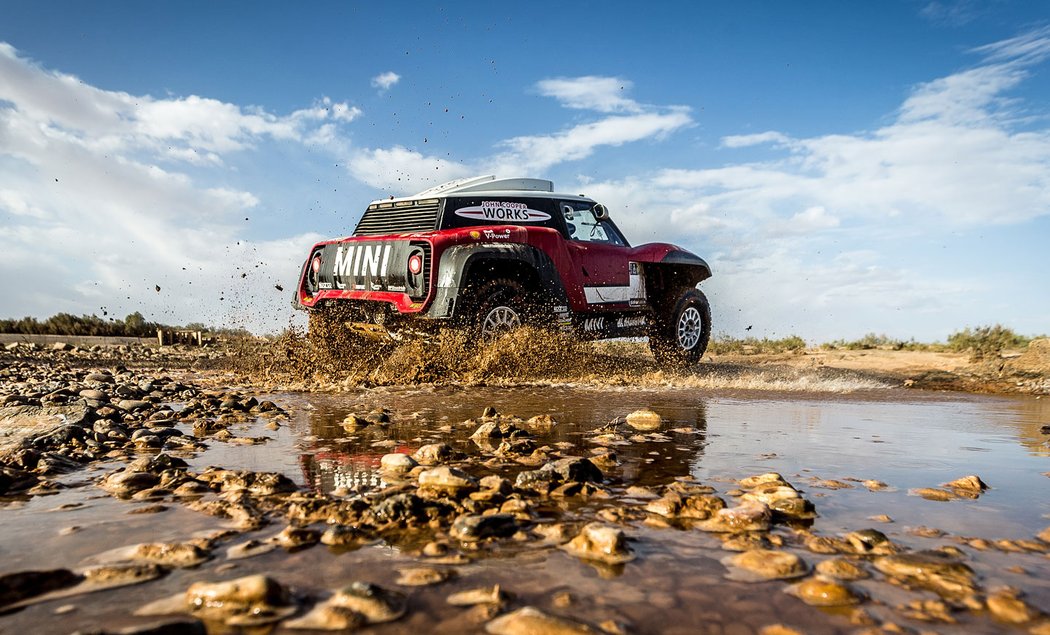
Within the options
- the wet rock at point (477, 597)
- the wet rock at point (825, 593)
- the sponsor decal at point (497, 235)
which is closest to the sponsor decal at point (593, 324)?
the sponsor decal at point (497, 235)

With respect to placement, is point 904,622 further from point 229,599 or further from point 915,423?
point 915,423

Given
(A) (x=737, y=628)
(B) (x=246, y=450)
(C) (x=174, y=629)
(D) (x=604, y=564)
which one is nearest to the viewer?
(C) (x=174, y=629)

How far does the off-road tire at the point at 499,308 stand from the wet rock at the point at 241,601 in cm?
557

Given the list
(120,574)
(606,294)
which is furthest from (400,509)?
(606,294)

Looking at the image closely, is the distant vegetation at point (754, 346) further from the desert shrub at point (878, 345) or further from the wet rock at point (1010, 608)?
the wet rock at point (1010, 608)

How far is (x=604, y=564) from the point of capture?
5.94ft

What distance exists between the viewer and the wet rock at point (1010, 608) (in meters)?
1.53

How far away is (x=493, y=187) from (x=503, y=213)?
43cm

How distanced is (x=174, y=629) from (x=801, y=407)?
578cm

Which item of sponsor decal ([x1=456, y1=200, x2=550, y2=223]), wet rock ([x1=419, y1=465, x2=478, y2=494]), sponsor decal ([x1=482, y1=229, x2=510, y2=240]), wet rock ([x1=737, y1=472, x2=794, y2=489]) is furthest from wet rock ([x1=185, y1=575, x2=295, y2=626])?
sponsor decal ([x1=456, y1=200, x2=550, y2=223])

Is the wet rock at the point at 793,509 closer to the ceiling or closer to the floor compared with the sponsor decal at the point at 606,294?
closer to the floor

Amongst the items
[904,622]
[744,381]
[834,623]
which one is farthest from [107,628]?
[744,381]

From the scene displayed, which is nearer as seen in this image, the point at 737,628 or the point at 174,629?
the point at 174,629

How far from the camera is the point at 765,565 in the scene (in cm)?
179
